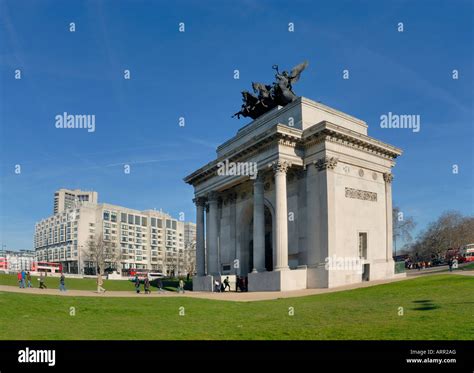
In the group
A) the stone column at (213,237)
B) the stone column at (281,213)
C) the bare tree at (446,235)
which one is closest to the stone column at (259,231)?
the stone column at (281,213)

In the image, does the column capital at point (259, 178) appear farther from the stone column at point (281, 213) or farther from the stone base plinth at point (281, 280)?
the stone base plinth at point (281, 280)

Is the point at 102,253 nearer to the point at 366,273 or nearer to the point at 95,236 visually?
the point at 95,236

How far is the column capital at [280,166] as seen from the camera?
3719 cm

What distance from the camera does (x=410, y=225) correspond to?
87.9 meters

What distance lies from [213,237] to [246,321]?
112ft

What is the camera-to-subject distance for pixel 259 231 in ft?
129

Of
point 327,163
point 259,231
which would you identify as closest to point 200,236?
point 259,231

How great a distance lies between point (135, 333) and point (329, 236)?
25439 millimetres

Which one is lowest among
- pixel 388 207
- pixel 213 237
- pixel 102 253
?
pixel 102 253

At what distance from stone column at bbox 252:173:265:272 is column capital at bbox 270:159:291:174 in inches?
121

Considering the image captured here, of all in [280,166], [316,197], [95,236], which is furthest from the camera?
[95,236]

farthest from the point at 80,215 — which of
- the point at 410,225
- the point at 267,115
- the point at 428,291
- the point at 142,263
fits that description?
the point at 428,291

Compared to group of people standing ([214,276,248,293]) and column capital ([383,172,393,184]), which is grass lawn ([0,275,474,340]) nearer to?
group of people standing ([214,276,248,293])
